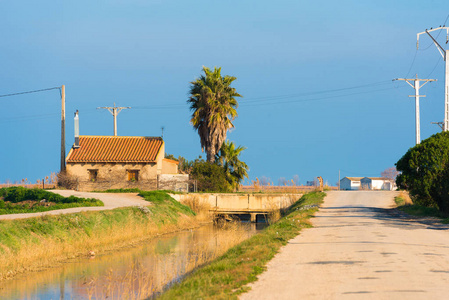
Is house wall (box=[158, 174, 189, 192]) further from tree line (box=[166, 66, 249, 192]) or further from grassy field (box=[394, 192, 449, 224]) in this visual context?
grassy field (box=[394, 192, 449, 224])

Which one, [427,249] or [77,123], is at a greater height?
[77,123]

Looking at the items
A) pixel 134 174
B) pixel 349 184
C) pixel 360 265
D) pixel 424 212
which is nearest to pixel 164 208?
pixel 424 212

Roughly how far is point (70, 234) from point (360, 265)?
13.1 metres

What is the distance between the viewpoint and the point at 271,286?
989 centimetres

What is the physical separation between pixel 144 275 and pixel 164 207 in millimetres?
18557

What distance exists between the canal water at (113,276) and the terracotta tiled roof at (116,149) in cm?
2801

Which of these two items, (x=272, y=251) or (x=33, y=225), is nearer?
(x=272, y=251)

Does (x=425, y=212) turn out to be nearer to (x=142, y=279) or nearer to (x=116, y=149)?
(x=142, y=279)

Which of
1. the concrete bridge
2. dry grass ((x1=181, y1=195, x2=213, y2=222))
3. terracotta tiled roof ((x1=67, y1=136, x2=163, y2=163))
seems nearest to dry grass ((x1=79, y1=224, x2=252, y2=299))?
dry grass ((x1=181, y1=195, x2=213, y2=222))

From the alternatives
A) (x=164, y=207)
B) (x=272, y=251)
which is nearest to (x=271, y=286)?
(x=272, y=251)

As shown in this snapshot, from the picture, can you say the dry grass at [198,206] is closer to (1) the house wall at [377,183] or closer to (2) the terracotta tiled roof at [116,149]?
(2) the terracotta tiled roof at [116,149]

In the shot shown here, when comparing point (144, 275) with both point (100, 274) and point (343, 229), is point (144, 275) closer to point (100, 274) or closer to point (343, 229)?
point (100, 274)

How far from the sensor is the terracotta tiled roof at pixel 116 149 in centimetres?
5050

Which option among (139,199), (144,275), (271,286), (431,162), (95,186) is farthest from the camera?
(95,186)
